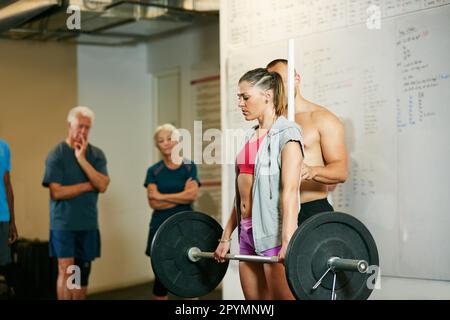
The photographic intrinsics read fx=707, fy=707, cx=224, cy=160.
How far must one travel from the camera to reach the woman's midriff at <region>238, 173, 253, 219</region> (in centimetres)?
286

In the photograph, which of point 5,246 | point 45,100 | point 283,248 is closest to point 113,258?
point 45,100

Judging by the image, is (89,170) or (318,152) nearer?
(318,152)

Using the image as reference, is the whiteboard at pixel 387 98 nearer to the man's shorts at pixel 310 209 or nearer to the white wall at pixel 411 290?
the white wall at pixel 411 290

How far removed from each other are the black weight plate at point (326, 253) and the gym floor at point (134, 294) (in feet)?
10.3

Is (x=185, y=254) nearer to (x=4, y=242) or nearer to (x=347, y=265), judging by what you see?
(x=347, y=265)

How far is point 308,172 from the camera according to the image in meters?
2.87

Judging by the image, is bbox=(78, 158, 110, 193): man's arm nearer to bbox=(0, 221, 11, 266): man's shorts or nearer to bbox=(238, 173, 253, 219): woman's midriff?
bbox=(0, 221, 11, 266): man's shorts

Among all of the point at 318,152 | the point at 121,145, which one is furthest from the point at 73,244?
the point at 318,152

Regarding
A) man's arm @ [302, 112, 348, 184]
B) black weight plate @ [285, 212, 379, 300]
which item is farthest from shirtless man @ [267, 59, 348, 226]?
black weight plate @ [285, 212, 379, 300]

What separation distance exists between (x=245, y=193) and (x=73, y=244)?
2.18m

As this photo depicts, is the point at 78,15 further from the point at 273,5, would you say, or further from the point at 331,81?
the point at 331,81

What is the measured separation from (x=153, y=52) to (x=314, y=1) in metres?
2.86

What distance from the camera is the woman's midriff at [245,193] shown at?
2.86 metres

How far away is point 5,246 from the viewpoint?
13.6 feet
